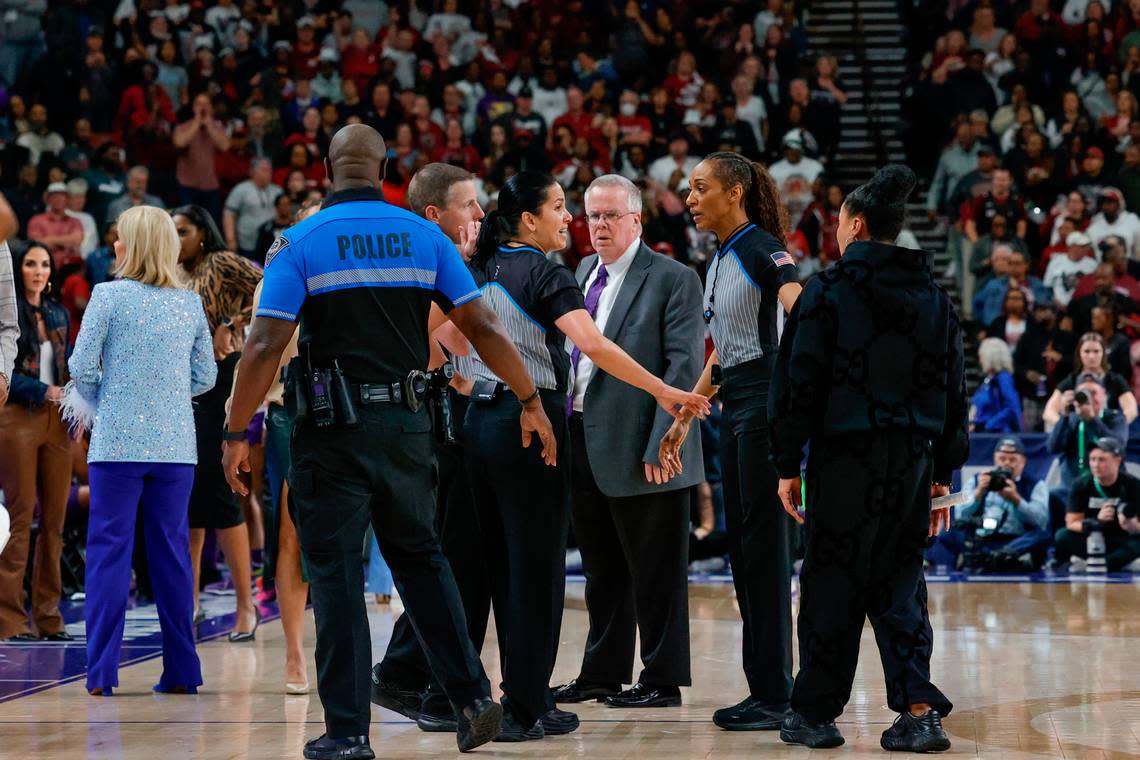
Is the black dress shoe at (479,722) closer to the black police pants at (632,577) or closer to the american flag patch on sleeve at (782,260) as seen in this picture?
the black police pants at (632,577)

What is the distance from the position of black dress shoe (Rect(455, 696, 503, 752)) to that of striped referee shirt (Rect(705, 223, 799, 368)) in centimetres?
150

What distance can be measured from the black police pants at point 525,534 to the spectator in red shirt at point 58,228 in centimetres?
1002

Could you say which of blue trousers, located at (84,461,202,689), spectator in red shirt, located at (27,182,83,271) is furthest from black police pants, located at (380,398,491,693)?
spectator in red shirt, located at (27,182,83,271)

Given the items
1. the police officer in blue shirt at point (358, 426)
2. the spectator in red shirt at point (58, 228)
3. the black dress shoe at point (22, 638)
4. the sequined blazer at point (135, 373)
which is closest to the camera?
the police officer in blue shirt at point (358, 426)

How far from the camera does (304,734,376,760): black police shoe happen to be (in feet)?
15.0

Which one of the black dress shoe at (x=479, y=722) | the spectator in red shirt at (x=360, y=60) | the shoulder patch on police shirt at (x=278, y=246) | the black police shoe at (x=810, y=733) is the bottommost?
the black police shoe at (x=810, y=733)

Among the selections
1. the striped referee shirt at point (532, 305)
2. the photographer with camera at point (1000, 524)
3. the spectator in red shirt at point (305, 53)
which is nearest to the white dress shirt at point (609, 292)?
the striped referee shirt at point (532, 305)

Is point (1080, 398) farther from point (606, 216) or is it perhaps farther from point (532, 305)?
point (532, 305)

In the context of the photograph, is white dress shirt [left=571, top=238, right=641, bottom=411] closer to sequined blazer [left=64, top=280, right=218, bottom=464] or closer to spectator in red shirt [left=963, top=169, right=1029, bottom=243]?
sequined blazer [left=64, top=280, right=218, bottom=464]

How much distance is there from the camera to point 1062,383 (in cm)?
1154

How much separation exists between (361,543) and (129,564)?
1.83 meters

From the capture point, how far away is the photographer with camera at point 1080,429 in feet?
35.6

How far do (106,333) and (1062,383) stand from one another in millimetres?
7645

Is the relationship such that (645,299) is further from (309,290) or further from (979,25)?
(979,25)
